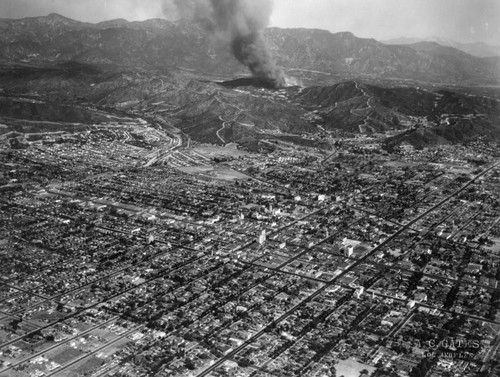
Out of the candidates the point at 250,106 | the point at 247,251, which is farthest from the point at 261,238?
the point at 250,106

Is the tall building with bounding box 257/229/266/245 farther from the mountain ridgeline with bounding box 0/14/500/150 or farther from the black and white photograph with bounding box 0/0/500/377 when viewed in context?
the mountain ridgeline with bounding box 0/14/500/150

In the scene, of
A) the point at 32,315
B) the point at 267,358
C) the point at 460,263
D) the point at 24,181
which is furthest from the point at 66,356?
the point at 24,181

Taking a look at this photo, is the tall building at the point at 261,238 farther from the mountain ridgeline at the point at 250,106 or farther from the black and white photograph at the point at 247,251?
the mountain ridgeline at the point at 250,106

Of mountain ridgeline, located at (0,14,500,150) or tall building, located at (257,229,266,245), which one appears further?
mountain ridgeline, located at (0,14,500,150)

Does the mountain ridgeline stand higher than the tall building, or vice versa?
the mountain ridgeline

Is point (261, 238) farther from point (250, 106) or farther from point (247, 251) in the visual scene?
point (250, 106)

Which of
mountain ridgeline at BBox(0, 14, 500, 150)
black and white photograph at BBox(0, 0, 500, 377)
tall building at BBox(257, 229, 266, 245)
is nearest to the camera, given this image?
black and white photograph at BBox(0, 0, 500, 377)

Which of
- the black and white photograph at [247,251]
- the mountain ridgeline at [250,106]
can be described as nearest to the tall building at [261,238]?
the black and white photograph at [247,251]

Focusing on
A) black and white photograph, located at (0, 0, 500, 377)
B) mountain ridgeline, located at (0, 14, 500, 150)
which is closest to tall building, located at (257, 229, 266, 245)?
black and white photograph, located at (0, 0, 500, 377)

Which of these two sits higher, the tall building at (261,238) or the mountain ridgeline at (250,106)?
the mountain ridgeline at (250,106)

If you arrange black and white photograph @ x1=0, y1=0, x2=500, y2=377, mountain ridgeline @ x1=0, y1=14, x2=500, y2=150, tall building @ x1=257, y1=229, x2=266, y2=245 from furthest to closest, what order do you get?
mountain ridgeline @ x1=0, y1=14, x2=500, y2=150, tall building @ x1=257, y1=229, x2=266, y2=245, black and white photograph @ x1=0, y1=0, x2=500, y2=377

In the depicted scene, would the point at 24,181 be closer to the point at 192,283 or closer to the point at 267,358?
the point at 192,283
